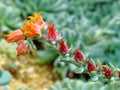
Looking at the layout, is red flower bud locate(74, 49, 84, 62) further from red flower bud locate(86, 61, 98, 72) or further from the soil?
the soil

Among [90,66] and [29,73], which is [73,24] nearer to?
[29,73]

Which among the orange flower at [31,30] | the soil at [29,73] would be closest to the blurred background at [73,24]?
the soil at [29,73]

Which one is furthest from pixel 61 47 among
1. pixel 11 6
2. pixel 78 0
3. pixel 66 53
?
pixel 78 0

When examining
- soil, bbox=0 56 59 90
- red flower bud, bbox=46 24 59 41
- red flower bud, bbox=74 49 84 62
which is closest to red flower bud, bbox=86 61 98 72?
red flower bud, bbox=74 49 84 62

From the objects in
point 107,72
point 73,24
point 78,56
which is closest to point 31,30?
point 78,56

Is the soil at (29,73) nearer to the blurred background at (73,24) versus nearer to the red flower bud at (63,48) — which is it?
the blurred background at (73,24)

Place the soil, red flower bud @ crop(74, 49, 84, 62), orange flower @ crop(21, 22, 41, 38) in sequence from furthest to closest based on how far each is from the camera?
the soil, red flower bud @ crop(74, 49, 84, 62), orange flower @ crop(21, 22, 41, 38)

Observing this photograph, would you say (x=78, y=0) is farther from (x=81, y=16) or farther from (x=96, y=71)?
(x=96, y=71)
